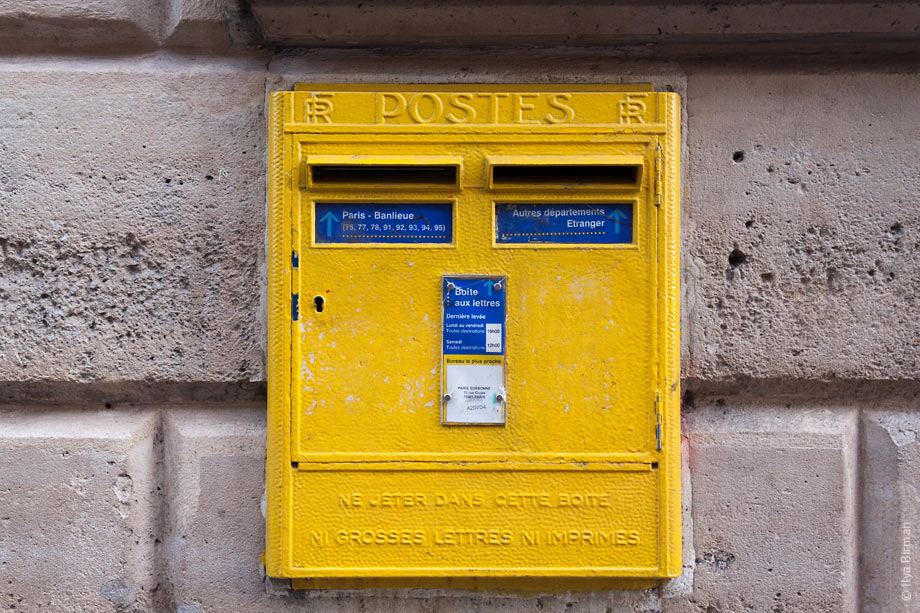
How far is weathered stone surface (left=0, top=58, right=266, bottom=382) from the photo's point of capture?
1396mm

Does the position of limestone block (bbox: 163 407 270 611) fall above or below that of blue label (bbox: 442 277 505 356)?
below

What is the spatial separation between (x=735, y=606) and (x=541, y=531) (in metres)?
0.54

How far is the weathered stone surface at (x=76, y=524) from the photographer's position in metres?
1.40

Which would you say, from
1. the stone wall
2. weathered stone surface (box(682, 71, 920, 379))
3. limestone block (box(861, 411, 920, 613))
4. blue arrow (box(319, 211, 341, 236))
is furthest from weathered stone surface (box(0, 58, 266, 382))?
limestone block (box(861, 411, 920, 613))

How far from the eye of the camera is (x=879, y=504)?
4.60 ft

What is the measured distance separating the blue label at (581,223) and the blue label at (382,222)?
0.12m

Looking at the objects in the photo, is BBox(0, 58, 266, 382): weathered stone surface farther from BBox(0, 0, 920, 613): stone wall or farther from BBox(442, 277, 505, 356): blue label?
BBox(442, 277, 505, 356): blue label

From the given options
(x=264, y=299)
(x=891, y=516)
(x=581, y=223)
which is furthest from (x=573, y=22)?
(x=891, y=516)

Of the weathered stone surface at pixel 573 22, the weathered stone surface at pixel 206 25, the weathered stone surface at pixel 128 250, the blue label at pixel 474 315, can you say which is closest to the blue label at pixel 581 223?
the blue label at pixel 474 315

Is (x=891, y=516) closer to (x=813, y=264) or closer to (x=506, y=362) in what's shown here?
(x=813, y=264)

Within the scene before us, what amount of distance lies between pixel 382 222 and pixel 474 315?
0.85ft

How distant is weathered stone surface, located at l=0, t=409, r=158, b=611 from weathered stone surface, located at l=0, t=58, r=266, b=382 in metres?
0.17

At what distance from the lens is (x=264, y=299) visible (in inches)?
55.1

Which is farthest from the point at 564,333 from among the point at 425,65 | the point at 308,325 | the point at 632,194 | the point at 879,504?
the point at 879,504
